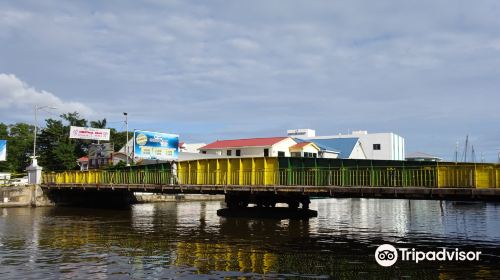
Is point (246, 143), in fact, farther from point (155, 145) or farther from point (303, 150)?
point (155, 145)

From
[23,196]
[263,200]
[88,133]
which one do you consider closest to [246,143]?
[88,133]

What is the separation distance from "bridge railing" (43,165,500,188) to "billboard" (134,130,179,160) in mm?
16560

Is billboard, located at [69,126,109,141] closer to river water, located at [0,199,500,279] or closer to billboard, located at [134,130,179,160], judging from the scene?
billboard, located at [134,130,179,160]

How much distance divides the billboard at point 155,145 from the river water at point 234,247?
29.6 meters

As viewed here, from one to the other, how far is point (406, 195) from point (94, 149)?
57.9 m

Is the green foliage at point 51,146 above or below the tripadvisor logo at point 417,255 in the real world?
above

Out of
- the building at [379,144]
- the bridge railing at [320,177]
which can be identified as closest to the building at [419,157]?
the building at [379,144]

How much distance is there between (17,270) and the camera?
17250 millimetres

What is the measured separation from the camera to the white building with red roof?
70481 millimetres

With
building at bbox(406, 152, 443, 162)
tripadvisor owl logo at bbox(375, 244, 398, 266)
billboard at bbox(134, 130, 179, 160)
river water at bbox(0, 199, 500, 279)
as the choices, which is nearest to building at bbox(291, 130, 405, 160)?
building at bbox(406, 152, 443, 162)

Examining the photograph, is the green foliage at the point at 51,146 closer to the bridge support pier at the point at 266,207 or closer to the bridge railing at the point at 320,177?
the bridge railing at the point at 320,177

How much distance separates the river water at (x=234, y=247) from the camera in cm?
1714

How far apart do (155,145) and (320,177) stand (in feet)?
130

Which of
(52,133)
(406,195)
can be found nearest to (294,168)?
(406,195)
